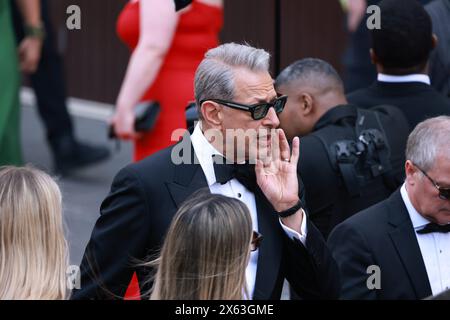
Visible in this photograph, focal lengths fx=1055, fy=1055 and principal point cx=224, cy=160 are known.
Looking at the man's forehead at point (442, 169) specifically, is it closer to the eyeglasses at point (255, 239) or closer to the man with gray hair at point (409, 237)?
the man with gray hair at point (409, 237)

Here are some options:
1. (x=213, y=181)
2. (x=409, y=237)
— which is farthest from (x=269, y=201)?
(x=409, y=237)

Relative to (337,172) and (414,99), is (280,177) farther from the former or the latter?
(414,99)

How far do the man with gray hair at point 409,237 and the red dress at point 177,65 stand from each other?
5.26 ft

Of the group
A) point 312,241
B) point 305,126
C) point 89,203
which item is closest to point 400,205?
point 312,241

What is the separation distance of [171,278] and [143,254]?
55cm

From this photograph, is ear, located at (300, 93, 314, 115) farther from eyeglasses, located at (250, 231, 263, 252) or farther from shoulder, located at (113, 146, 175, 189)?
eyeglasses, located at (250, 231, 263, 252)

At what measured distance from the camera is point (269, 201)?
352 cm

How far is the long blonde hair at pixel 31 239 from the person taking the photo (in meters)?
3.12

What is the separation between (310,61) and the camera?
4.75 metres

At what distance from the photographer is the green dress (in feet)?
20.1

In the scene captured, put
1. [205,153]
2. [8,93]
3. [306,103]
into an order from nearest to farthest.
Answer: [205,153] → [306,103] → [8,93]

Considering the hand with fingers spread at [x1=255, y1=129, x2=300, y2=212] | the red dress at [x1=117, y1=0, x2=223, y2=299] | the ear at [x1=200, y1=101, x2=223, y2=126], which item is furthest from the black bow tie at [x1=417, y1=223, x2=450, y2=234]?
the red dress at [x1=117, y1=0, x2=223, y2=299]

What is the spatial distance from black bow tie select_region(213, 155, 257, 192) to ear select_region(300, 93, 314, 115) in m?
Answer: 1.13

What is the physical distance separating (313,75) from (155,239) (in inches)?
57.4
